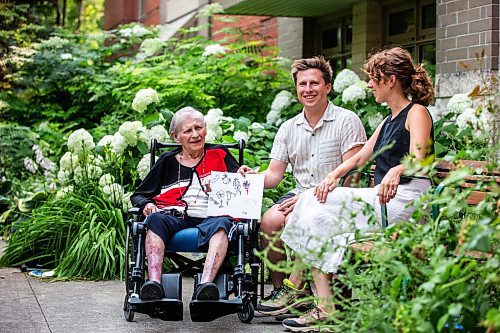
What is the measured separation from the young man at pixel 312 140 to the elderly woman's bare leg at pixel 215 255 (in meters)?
0.41

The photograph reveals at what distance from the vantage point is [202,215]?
5.94 metres

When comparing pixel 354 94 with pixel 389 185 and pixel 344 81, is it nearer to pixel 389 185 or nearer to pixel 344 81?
pixel 344 81

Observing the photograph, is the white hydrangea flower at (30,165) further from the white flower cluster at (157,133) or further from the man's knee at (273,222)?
the man's knee at (273,222)

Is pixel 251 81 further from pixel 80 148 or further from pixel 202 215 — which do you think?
pixel 202 215

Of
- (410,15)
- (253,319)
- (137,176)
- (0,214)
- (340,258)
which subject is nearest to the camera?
(340,258)

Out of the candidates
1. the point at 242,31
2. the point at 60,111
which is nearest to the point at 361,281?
the point at 242,31

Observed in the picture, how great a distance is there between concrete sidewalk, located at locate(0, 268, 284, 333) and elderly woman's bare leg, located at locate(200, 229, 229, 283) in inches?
14.3

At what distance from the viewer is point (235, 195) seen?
5.85 meters

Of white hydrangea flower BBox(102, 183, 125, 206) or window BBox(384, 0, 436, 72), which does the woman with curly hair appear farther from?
window BBox(384, 0, 436, 72)

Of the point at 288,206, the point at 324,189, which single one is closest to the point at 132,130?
the point at 288,206

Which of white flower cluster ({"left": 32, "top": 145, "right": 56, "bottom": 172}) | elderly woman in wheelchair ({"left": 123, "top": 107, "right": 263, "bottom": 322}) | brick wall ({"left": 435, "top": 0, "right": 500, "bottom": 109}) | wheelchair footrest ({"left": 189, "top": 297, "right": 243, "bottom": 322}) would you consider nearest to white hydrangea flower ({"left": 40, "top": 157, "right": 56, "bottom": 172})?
white flower cluster ({"left": 32, "top": 145, "right": 56, "bottom": 172})

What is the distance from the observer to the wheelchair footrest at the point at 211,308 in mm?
5152

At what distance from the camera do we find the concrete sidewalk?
17.9 feet

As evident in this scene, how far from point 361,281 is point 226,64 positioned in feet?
28.0
